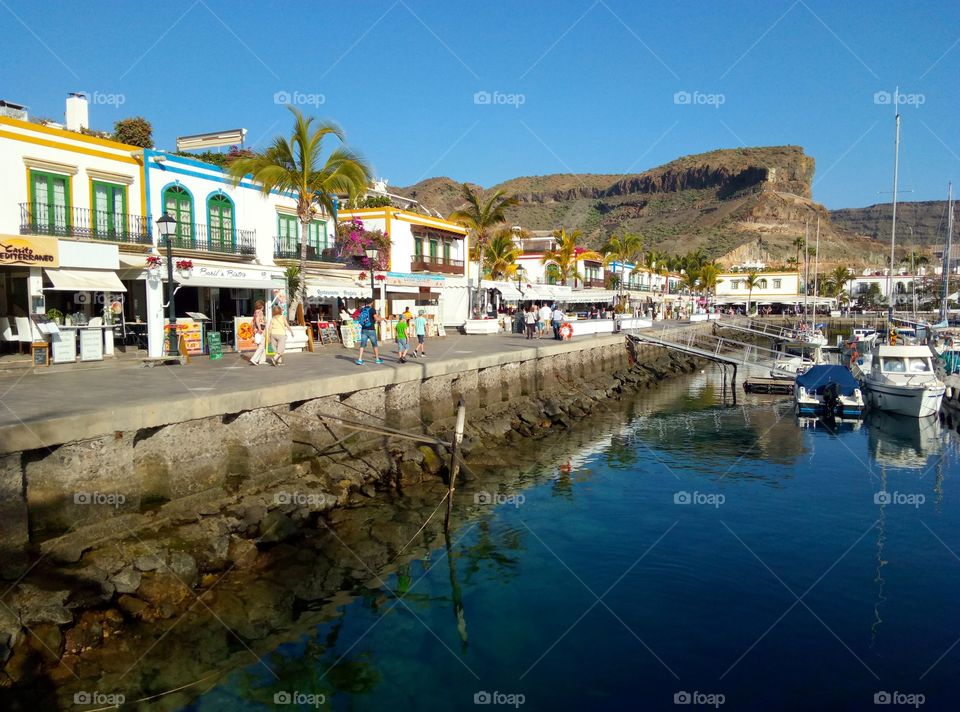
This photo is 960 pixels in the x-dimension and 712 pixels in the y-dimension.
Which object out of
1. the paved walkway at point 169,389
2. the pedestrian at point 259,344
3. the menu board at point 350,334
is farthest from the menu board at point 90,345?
the menu board at point 350,334

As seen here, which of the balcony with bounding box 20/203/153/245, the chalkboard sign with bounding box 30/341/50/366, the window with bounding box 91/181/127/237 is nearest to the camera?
the chalkboard sign with bounding box 30/341/50/366

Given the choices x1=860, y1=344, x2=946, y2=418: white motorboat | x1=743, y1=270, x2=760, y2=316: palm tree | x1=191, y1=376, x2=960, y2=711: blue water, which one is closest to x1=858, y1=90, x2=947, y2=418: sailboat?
x1=860, y1=344, x2=946, y2=418: white motorboat

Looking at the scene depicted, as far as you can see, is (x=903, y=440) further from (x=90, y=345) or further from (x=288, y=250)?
(x=90, y=345)

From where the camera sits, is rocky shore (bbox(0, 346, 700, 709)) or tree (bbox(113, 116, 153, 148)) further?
tree (bbox(113, 116, 153, 148))

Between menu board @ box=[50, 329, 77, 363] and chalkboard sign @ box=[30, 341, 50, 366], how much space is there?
16.6 inches

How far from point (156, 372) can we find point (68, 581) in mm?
8389

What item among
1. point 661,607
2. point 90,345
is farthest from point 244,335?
point 661,607

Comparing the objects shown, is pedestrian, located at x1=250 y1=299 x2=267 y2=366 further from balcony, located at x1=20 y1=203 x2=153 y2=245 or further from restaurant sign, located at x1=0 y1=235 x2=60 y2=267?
restaurant sign, located at x1=0 y1=235 x2=60 y2=267

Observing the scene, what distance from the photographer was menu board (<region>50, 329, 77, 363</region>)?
55.8 ft

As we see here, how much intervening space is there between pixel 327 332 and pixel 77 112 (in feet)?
38.5

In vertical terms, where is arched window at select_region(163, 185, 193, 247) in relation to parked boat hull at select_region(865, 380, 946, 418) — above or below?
above

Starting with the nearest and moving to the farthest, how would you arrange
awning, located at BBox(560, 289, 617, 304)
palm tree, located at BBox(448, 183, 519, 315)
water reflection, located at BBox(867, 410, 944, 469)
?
water reflection, located at BBox(867, 410, 944, 469) → palm tree, located at BBox(448, 183, 519, 315) → awning, located at BBox(560, 289, 617, 304)

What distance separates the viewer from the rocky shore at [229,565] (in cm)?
783

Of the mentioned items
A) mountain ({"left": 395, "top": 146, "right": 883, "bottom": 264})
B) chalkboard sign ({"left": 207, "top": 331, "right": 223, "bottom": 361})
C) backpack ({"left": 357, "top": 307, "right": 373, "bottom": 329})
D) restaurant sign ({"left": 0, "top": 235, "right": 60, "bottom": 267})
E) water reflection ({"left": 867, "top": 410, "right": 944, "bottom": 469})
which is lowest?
water reflection ({"left": 867, "top": 410, "right": 944, "bottom": 469})
